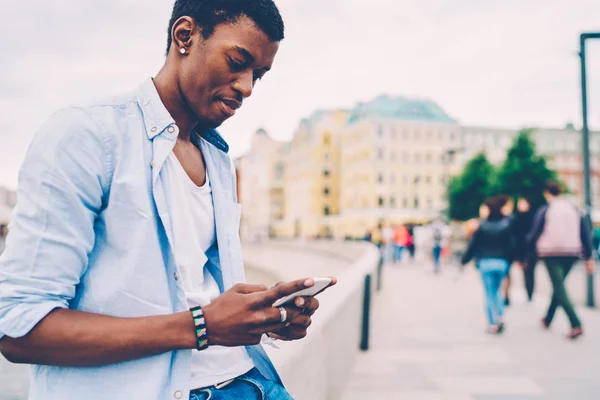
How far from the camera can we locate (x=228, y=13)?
1.62m

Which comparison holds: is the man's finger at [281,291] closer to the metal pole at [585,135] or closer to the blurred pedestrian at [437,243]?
the metal pole at [585,135]

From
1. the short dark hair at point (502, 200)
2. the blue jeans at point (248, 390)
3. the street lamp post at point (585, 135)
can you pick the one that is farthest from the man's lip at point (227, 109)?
the street lamp post at point (585, 135)

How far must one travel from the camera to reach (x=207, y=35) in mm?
1624

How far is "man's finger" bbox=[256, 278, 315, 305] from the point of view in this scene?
4.60 ft

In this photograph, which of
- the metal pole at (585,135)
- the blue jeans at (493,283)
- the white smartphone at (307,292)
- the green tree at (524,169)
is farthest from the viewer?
the green tree at (524,169)

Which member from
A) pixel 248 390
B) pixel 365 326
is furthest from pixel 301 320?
pixel 365 326

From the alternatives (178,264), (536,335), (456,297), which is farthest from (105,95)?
(456,297)

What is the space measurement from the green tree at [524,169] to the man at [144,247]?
44.1 metres

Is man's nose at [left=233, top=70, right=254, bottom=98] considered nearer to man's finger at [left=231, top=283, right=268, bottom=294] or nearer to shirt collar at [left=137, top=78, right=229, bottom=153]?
shirt collar at [left=137, top=78, right=229, bottom=153]

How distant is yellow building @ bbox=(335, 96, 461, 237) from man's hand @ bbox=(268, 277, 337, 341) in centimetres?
7843

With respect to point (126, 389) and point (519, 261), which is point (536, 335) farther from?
point (126, 389)

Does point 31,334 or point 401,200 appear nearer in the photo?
point 31,334

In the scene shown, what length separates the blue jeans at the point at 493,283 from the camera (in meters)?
9.26

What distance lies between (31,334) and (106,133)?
42 cm
